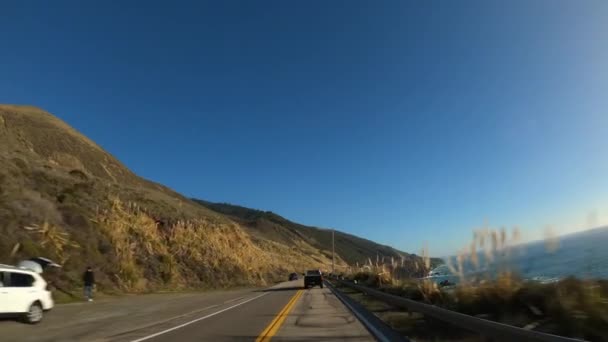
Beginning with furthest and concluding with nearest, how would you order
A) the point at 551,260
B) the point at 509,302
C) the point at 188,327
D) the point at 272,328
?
the point at 188,327, the point at 272,328, the point at 551,260, the point at 509,302

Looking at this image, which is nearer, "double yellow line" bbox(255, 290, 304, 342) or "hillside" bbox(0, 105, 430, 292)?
"double yellow line" bbox(255, 290, 304, 342)

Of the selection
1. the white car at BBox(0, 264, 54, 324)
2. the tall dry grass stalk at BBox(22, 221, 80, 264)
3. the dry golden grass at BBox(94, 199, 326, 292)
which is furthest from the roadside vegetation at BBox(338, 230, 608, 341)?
the dry golden grass at BBox(94, 199, 326, 292)

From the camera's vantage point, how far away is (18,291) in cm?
1585

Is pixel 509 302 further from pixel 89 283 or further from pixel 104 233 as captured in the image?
pixel 104 233

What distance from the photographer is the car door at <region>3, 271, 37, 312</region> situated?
1551 cm

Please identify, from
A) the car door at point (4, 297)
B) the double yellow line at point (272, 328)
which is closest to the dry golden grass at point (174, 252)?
the car door at point (4, 297)

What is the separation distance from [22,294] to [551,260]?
51.3 feet

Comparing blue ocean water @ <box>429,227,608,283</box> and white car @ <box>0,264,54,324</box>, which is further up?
blue ocean water @ <box>429,227,608,283</box>

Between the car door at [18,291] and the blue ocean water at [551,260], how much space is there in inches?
516

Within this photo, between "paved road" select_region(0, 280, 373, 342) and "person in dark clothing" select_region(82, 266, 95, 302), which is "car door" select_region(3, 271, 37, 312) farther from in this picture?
"person in dark clothing" select_region(82, 266, 95, 302)

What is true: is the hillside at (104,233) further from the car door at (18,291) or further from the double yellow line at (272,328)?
the double yellow line at (272,328)

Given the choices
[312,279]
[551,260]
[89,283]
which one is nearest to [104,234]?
[89,283]

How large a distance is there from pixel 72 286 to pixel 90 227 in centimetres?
941

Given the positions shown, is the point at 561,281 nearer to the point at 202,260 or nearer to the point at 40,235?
the point at 40,235
